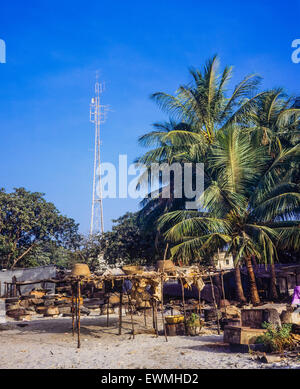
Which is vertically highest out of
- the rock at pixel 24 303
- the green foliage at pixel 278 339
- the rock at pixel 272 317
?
the rock at pixel 272 317

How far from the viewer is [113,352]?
33.5 feet

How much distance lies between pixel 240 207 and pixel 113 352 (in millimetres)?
7702

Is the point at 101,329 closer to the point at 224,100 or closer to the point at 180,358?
the point at 180,358

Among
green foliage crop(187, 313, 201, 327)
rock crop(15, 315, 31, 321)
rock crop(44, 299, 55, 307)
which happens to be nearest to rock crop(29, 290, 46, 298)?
rock crop(44, 299, 55, 307)

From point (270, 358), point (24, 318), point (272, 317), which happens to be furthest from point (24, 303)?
point (270, 358)

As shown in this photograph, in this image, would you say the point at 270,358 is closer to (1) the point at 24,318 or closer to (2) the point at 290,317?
(2) the point at 290,317

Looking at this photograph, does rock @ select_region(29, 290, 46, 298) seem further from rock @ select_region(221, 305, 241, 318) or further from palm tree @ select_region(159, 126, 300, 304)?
rock @ select_region(221, 305, 241, 318)

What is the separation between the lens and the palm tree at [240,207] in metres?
15.3

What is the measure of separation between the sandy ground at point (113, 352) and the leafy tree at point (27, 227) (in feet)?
59.3

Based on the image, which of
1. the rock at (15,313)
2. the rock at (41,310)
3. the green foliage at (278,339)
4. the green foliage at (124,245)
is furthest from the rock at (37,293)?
the green foliage at (278,339)

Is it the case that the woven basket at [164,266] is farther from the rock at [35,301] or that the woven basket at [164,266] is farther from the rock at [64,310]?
the rock at [35,301]
